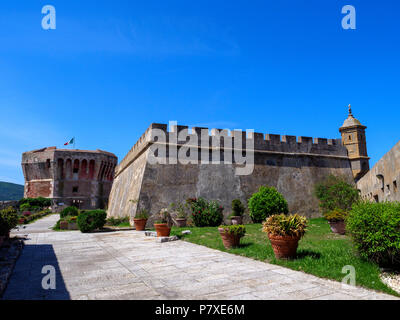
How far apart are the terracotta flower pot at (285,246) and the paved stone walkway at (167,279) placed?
0.46 metres

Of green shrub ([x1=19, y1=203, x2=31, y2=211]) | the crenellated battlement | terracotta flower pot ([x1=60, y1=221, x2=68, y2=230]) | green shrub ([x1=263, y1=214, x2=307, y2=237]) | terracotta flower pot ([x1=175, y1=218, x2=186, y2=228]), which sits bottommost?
green shrub ([x1=19, y1=203, x2=31, y2=211])

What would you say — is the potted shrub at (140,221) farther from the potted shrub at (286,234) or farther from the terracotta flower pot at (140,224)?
the potted shrub at (286,234)

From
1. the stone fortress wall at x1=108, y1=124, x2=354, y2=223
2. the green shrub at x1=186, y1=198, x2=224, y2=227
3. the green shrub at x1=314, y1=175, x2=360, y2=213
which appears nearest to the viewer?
the green shrub at x1=314, y1=175, x2=360, y2=213

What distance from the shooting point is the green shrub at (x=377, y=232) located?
4289 millimetres

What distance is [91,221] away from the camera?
40.9 ft

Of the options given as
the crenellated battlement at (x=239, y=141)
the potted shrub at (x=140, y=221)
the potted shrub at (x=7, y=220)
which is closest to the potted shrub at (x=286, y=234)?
the potted shrub at (x=7, y=220)

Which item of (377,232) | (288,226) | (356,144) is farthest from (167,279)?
(356,144)

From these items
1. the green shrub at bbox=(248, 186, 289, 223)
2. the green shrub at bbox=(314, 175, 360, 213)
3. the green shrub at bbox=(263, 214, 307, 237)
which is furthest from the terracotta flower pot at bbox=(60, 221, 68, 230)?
the green shrub at bbox=(314, 175, 360, 213)

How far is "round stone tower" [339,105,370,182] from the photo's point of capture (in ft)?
59.0

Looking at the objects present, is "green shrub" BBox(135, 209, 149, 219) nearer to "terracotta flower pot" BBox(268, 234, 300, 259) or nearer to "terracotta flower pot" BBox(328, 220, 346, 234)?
"terracotta flower pot" BBox(328, 220, 346, 234)

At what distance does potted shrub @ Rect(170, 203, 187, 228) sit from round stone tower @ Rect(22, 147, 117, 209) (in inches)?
1346

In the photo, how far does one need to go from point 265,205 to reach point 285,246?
8992 millimetres
